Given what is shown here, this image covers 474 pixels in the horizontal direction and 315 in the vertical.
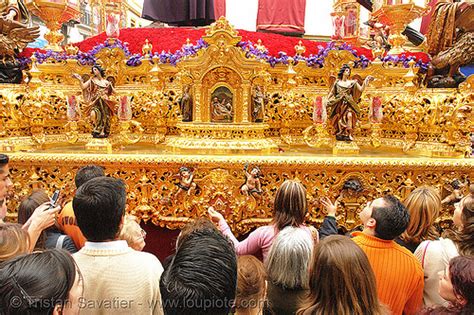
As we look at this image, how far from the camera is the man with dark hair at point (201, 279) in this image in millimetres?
1304

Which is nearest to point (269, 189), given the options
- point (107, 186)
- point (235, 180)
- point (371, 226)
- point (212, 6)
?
point (235, 180)

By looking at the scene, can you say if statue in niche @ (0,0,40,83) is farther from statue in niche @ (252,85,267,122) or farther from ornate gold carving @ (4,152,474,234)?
statue in niche @ (252,85,267,122)

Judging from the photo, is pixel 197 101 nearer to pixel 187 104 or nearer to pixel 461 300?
pixel 187 104

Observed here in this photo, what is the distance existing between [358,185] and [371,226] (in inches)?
75.0

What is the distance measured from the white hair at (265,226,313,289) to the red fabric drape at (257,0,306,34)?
23.4ft

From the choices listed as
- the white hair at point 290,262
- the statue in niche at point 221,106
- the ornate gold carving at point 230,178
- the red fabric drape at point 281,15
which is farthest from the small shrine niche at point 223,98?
the red fabric drape at point 281,15

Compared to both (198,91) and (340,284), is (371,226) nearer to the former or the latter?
(340,284)

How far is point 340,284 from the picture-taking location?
67.3 inches

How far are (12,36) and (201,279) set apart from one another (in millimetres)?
5712

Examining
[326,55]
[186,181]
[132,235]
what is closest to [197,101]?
[186,181]

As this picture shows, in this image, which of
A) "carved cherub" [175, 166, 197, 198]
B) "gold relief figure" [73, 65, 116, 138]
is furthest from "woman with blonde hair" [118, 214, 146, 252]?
"gold relief figure" [73, 65, 116, 138]

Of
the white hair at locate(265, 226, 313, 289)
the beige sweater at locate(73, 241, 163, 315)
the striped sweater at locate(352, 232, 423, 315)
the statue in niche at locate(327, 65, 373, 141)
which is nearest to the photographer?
the beige sweater at locate(73, 241, 163, 315)

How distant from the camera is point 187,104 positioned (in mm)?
5000

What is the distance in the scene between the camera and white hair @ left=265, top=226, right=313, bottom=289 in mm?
2350
